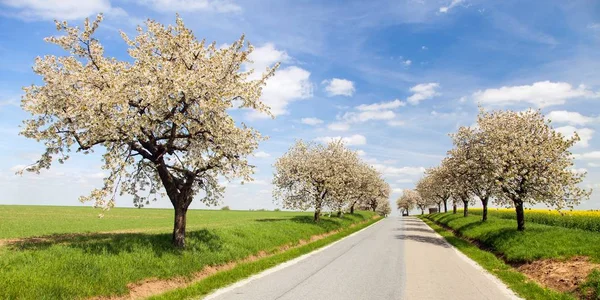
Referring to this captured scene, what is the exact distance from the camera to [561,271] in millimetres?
15969

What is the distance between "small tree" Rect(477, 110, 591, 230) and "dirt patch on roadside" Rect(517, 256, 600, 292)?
35.4 feet

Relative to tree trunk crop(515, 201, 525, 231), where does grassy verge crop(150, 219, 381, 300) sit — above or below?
below

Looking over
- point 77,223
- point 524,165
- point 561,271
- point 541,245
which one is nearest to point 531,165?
point 524,165

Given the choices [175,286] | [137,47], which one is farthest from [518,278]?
[137,47]

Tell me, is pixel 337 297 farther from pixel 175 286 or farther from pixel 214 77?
pixel 214 77

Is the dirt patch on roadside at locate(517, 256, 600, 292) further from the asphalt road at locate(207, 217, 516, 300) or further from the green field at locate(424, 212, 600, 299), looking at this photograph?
the asphalt road at locate(207, 217, 516, 300)

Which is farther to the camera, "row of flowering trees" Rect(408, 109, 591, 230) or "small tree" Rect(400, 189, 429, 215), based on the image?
"small tree" Rect(400, 189, 429, 215)

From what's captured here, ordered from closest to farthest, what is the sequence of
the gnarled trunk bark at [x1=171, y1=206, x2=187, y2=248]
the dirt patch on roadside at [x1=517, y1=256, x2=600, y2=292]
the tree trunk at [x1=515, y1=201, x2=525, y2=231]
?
the dirt patch on roadside at [x1=517, y1=256, x2=600, y2=292]
the gnarled trunk bark at [x1=171, y1=206, x2=187, y2=248]
the tree trunk at [x1=515, y1=201, x2=525, y2=231]

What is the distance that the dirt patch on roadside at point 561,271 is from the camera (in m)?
14.3

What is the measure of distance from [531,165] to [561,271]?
13978mm

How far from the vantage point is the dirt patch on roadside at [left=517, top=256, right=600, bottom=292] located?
46.8 feet

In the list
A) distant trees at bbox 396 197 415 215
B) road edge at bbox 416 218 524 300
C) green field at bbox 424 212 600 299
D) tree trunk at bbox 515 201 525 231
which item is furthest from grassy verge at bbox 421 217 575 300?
distant trees at bbox 396 197 415 215

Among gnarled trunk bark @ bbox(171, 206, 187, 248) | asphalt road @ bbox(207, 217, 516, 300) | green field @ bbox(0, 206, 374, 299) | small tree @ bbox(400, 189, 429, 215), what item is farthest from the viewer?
small tree @ bbox(400, 189, 429, 215)

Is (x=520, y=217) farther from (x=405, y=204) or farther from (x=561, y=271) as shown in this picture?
(x=405, y=204)
